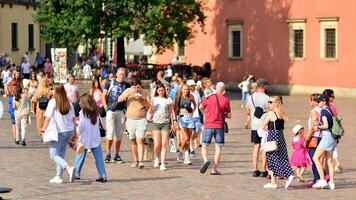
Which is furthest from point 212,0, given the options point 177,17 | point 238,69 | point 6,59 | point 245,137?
point 245,137

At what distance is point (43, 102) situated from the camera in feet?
72.0

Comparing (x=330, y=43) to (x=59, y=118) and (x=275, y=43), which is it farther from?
(x=59, y=118)

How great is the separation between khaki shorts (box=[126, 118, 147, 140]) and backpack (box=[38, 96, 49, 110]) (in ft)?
12.4

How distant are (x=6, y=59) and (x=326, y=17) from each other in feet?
58.3

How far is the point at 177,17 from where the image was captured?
154 ft

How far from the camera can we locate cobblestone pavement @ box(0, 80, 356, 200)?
15227mm

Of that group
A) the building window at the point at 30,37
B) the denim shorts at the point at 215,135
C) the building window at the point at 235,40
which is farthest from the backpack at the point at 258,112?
the building window at the point at 30,37

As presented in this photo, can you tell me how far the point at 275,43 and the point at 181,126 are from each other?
31908mm

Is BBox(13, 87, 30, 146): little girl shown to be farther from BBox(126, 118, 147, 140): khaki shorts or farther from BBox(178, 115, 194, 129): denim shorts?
BBox(126, 118, 147, 140): khaki shorts

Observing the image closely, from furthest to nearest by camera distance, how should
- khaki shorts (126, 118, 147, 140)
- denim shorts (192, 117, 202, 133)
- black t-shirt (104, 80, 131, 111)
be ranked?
denim shorts (192, 117, 202, 133)
black t-shirt (104, 80, 131, 111)
khaki shorts (126, 118, 147, 140)

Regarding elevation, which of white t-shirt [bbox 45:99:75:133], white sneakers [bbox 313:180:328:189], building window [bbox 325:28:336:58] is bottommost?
white sneakers [bbox 313:180:328:189]

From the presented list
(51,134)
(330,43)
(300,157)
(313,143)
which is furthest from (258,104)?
(330,43)

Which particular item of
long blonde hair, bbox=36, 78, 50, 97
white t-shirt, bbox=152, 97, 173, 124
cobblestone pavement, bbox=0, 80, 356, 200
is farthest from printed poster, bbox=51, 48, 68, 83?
white t-shirt, bbox=152, 97, 173, 124

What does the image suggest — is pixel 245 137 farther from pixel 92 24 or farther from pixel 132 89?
pixel 92 24
